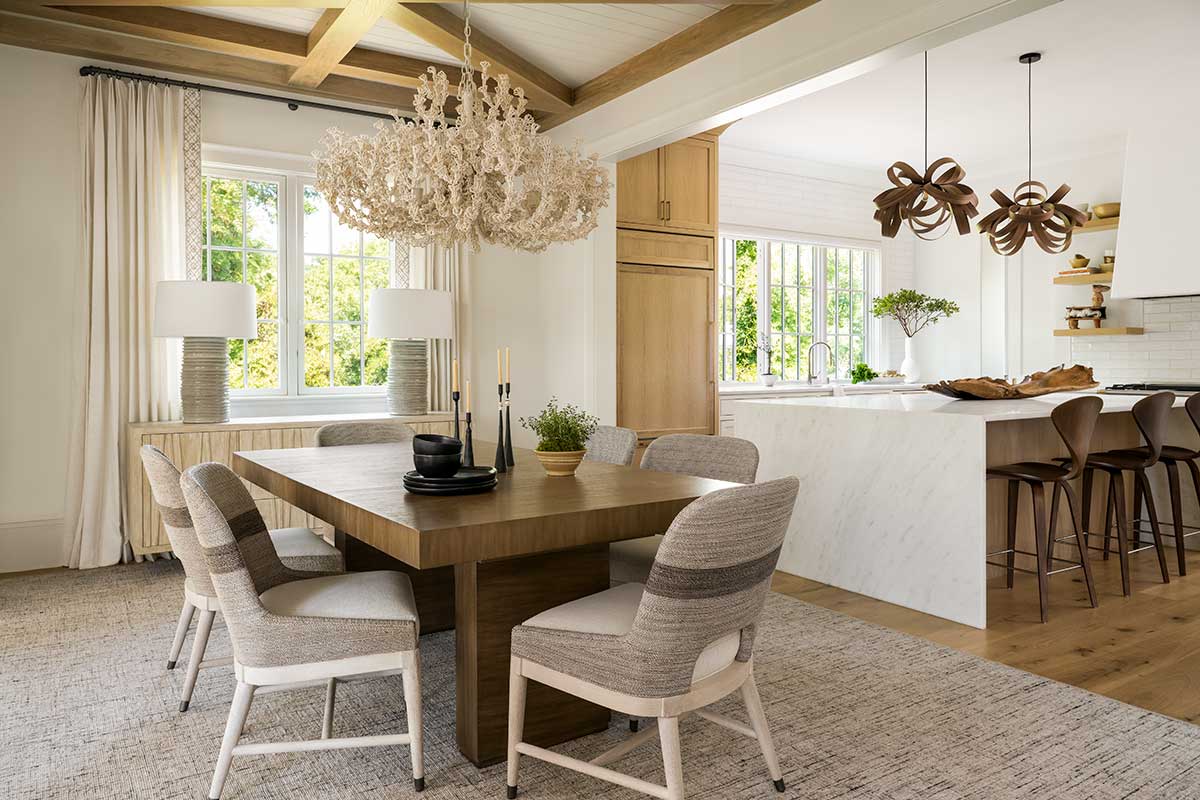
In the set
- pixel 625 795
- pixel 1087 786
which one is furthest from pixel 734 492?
pixel 1087 786

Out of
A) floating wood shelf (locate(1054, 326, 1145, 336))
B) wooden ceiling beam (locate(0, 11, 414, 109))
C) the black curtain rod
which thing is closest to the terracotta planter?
wooden ceiling beam (locate(0, 11, 414, 109))

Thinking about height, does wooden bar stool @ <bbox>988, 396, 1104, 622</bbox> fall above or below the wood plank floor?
above

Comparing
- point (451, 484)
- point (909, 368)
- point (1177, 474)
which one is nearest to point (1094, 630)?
point (1177, 474)

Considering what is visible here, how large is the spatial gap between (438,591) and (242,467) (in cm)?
89

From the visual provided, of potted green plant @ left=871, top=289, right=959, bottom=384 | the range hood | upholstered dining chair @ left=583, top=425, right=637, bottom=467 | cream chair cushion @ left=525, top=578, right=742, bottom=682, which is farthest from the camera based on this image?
potted green plant @ left=871, top=289, right=959, bottom=384

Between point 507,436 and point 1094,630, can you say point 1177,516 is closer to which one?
point 1094,630

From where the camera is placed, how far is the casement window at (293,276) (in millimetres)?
5062

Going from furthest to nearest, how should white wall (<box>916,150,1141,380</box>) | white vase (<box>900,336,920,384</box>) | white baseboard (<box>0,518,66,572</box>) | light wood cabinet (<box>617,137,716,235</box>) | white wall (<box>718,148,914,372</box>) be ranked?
white vase (<box>900,336,920,384</box>), white wall (<box>718,148,914,372</box>), white wall (<box>916,150,1141,380</box>), light wood cabinet (<box>617,137,716,235</box>), white baseboard (<box>0,518,66,572</box>)

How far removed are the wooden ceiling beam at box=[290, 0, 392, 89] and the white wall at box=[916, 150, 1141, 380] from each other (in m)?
5.62

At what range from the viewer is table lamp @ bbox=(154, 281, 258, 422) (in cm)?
418

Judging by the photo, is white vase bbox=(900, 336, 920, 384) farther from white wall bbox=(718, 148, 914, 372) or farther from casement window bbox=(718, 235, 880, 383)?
casement window bbox=(718, 235, 880, 383)

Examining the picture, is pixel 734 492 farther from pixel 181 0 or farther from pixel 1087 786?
pixel 181 0

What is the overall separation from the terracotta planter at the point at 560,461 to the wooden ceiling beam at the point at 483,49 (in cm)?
236

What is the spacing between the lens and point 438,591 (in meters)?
3.29
